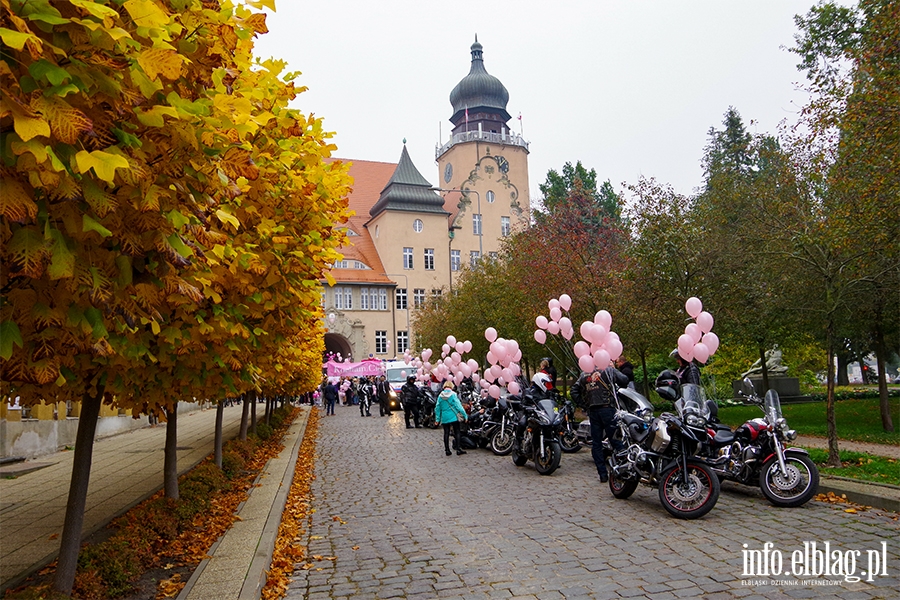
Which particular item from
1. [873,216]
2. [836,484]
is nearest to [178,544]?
[836,484]

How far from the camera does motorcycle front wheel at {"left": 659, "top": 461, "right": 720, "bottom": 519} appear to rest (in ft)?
26.5

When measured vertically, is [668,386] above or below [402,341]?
below

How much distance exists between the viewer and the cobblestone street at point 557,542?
5.80 meters

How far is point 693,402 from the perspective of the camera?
30.6 feet

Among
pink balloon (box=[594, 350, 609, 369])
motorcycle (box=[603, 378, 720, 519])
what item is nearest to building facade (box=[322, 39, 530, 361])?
pink balloon (box=[594, 350, 609, 369])

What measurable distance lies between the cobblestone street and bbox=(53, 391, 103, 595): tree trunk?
5.86ft

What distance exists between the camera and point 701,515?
26.7 feet

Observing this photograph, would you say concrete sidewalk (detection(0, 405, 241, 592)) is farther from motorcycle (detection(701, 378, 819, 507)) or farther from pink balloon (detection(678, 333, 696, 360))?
pink balloon (detection(678, 333, 696, 360))

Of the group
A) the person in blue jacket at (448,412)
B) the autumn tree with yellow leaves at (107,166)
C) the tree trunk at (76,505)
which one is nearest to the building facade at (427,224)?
the person in blue jacket at (448,412)

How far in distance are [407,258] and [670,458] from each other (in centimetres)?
5818

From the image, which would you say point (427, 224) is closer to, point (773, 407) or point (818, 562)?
point (773, 407)

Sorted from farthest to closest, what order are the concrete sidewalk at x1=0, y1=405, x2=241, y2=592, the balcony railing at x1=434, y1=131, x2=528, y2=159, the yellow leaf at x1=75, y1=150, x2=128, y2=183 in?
the balcony railing at x1=434, y1=131, x2=528, y2=159 < the concrete sidewalk at x1=0, y1=405, x2=241, y2=592 < the yellow leaf at x1=75, y1=150, x2=128, y2=183

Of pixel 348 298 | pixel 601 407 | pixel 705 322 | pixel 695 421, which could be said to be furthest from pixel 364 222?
pixel 695 421

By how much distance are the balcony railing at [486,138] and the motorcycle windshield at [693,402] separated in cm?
6328
